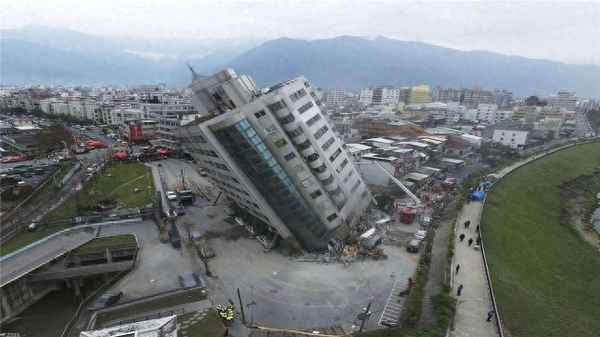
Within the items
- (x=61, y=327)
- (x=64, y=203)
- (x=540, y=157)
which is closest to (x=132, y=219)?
(x=64, y=203)

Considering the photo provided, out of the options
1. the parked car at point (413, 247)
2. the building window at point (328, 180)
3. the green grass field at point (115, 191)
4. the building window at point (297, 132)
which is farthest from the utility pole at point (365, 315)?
the green grass field at point (115, 191)

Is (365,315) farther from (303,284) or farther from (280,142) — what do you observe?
(280,142)

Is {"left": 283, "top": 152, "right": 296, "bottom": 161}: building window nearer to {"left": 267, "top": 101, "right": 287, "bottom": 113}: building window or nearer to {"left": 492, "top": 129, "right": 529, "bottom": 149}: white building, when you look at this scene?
{"left": 267, "top": 101, "right": 287, "bottom": 113}: building window

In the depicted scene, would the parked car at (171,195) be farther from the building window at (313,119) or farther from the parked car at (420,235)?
the parked car at (420,235)

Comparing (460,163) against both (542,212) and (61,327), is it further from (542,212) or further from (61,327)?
(61,327)

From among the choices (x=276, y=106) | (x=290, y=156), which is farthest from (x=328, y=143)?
(x=276, y=106)

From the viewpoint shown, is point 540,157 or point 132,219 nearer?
point 132,219
